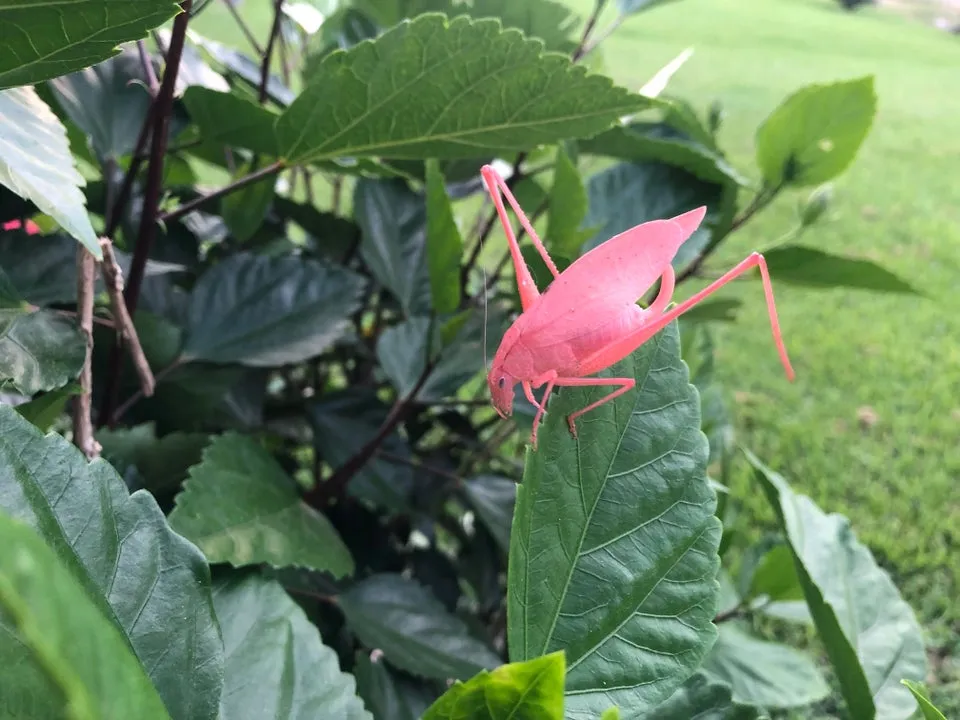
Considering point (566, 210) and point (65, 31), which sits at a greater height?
point (65, 31)

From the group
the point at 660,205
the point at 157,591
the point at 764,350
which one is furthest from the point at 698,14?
the point at 157,591

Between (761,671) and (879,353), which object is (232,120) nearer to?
(761,671)

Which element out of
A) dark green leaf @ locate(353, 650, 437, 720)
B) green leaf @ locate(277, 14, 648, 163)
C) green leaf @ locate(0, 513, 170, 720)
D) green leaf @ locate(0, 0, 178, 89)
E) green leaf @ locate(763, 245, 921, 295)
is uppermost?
green leaf @ locate(0, 0, 178, 89)

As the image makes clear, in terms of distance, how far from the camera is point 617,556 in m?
0.30

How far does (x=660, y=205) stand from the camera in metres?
0.62

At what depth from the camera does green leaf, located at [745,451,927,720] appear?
44cm

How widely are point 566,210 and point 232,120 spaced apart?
0.25m

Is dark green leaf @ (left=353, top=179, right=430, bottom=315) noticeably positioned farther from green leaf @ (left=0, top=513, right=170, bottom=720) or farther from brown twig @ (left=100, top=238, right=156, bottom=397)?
green leaf @ (left=0, top=513, right=170, bottom=720)

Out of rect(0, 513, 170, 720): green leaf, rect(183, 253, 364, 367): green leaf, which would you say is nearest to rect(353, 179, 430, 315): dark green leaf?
rect(183, 253, 364, 367): green leaf

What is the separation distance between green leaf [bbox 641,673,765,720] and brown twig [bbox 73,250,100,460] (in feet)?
1.01

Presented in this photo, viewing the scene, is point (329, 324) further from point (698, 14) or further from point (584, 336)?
point (698, 14)

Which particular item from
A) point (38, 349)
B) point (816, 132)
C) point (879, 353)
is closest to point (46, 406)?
point (38, 349)

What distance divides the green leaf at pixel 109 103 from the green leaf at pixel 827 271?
1.80 feet

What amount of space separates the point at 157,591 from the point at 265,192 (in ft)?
1.25
